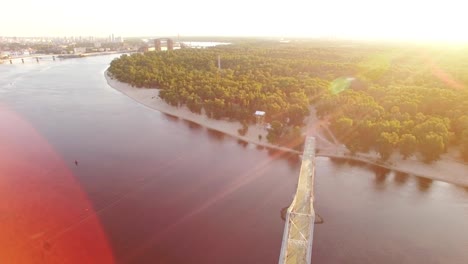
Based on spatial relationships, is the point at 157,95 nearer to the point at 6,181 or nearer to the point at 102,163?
the point at 102,163

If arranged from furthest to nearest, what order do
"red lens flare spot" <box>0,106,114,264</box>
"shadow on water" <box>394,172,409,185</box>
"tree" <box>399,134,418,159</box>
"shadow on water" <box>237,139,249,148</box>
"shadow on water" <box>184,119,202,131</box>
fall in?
1. "shadow on water" <box>184,119,202,131</box>
2. "shadow on water" <box>237,139,249,148</box>
3. "tree" <box>399,134,418,159</box>
4. "shadow on water" <box>394,172,409,185</box>
5. "red lens flare spot" <box>0,106,114,264</box>

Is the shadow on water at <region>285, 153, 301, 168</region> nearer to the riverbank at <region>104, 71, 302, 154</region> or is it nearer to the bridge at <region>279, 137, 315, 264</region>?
the riverbank at <region>104, 71, 302, 154</region>

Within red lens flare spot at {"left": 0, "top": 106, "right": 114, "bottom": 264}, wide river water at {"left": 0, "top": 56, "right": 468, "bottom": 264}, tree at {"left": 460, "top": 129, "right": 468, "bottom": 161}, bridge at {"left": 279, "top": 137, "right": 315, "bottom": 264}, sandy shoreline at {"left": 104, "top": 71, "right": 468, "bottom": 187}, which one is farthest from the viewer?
tree at {"left": 460, "top": 129, "right": 468, "bottom": 161}

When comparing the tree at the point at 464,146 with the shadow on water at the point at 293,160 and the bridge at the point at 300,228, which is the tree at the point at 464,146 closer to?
the shadow on water at the point at 293,160

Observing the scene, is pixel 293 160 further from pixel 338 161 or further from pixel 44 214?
pixel 44 214

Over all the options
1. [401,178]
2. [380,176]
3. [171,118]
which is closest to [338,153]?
[380,176]

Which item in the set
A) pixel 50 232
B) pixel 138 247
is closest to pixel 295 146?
pixel 138 247

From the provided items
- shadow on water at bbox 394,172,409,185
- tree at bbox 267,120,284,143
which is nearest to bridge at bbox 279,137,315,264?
shadow on water at bbox 394,172,409,185
